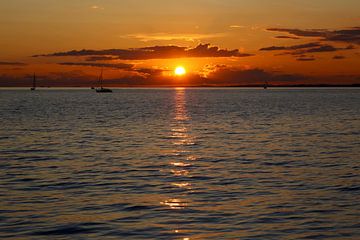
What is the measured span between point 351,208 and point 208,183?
8.29 meters

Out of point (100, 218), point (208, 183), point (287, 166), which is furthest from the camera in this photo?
point (287, 166)

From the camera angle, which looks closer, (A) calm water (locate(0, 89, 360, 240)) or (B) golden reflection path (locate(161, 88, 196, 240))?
(A) calm water (locate(0, 89, 360, 240))

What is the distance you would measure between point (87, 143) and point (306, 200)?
101 feet

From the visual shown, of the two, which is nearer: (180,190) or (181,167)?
(180,190)

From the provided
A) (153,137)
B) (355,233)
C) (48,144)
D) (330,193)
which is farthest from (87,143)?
(355,233)

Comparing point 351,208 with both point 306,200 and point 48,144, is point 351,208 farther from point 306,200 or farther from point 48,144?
point 48,144

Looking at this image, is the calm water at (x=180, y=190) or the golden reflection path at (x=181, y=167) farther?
the golden reflection path at (x=181, y=167)

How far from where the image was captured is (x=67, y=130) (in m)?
69.4

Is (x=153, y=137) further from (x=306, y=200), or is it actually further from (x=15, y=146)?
(x=306, y=200)

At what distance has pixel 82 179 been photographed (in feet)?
102

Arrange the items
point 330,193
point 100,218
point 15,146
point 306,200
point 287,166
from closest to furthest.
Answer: point 100,218 < point 306,200 < point 330,193 < point 287,166 < point 15,146

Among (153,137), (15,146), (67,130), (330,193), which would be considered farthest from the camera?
(67,130)

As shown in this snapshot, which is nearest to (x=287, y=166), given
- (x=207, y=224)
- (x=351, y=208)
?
(x=351, y=208)

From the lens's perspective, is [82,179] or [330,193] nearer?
[330,193]
